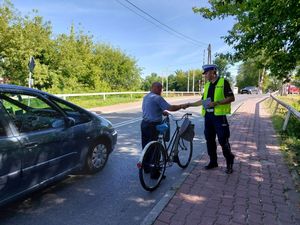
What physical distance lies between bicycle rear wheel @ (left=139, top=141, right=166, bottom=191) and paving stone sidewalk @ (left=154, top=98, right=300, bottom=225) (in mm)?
422

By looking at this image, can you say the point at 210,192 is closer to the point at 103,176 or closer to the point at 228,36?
the point at 103,176

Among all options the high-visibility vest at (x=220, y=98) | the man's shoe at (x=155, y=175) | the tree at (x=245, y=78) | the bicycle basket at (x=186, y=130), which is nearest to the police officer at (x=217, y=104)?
the high-visibility vest at (x=220, y=98)

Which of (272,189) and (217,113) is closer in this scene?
(272,189)

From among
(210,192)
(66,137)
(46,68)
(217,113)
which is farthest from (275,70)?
(46,68)

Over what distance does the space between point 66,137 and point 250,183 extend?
301cm

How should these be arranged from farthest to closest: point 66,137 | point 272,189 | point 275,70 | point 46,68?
A: point 46,68 → point 275,70 → point 272,189 → point 66,137

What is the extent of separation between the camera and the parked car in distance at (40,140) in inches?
133

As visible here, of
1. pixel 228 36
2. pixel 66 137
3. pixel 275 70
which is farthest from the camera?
pixel 228 36

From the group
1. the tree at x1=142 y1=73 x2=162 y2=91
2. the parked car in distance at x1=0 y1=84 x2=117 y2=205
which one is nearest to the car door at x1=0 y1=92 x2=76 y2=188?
the parked car in distance at x1=0 y1=84 x2=117 y2=205

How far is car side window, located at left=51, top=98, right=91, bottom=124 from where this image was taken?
4769mm

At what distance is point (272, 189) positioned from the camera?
468cm

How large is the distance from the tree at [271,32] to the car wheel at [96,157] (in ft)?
12.8

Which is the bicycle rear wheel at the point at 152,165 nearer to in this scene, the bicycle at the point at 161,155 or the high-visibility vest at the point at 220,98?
the bicycle at the point at 161,155

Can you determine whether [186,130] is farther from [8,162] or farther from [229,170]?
[8,162]
